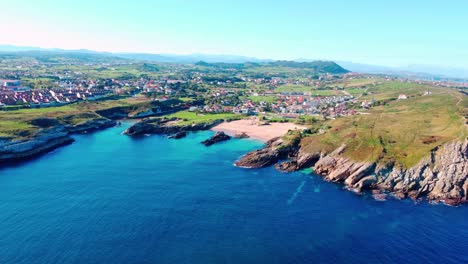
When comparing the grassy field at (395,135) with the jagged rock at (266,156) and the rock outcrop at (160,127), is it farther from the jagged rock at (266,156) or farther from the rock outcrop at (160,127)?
the rock outcrop at (160,127)

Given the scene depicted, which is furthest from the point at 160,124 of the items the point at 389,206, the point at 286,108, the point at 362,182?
the point at 389,206

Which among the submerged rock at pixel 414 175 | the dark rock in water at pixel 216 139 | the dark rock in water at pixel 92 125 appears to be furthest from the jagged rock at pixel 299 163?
the dark rock in water at pixel 92 125

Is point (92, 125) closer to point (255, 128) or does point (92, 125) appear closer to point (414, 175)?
point (255, 128)

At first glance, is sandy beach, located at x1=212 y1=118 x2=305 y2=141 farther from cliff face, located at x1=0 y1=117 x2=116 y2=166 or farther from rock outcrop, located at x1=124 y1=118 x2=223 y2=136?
cliff face, located at x1=0 y1=117 x2=116 y2=166

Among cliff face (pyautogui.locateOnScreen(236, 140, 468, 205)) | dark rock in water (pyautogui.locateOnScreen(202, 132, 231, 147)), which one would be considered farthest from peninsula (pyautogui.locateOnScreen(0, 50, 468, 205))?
dark rock in water (pyautogui.locateOnScreen(202, 132, 231, 147))

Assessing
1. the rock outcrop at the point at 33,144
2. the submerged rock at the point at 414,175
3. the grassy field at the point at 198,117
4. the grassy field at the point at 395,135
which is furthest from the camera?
the grassy field at the point at 198,117
